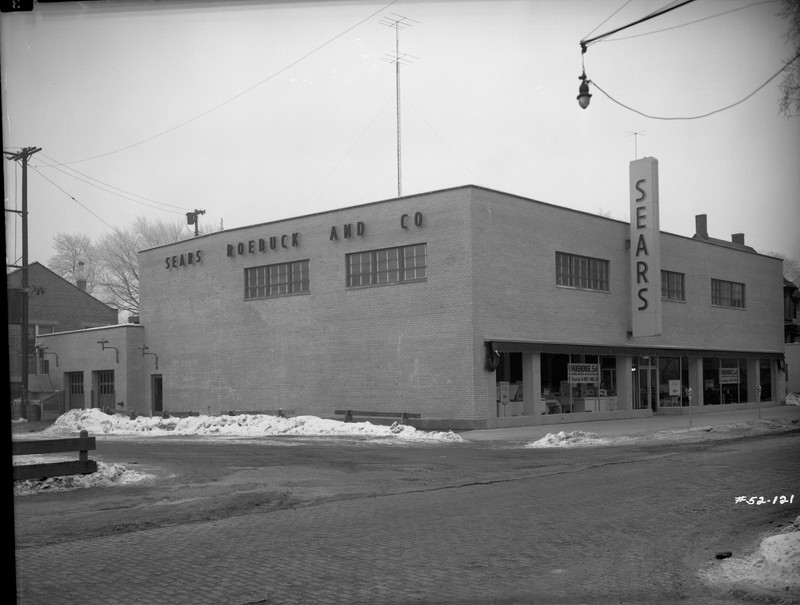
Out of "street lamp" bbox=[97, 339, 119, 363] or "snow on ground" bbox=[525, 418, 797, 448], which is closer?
"snow on ground" bbox=[525, 418, 797, 448]

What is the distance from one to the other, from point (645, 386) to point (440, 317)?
12611 mm

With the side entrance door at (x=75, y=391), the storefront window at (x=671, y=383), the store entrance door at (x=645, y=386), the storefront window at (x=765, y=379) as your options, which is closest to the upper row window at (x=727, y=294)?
the storefront window at (x=765, y=379)

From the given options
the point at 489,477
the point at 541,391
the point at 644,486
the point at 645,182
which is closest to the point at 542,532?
the point at 644,486

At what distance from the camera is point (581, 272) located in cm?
3238

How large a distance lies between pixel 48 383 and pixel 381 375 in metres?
25.4

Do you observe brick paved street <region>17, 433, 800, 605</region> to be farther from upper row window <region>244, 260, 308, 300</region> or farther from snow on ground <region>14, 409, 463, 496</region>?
upper row window <region>244, 260, 308, 300</region>

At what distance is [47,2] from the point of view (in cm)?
561

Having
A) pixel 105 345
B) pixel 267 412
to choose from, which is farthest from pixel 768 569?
pixel 105 345

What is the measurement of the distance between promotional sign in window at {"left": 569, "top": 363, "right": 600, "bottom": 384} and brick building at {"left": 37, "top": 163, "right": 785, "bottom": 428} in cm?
7

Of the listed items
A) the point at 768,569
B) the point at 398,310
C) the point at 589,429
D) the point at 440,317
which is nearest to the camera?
the point at 768,569

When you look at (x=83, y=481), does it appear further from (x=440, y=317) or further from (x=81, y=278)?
(x=81, y=278)

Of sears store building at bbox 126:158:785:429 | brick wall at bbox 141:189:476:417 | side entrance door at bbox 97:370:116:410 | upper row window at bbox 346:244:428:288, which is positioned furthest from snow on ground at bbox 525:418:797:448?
side entrance door at bbox 97:370:116:410

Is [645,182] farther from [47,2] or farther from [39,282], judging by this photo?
[39,282]

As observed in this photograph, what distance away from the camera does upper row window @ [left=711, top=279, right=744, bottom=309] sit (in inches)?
1618
